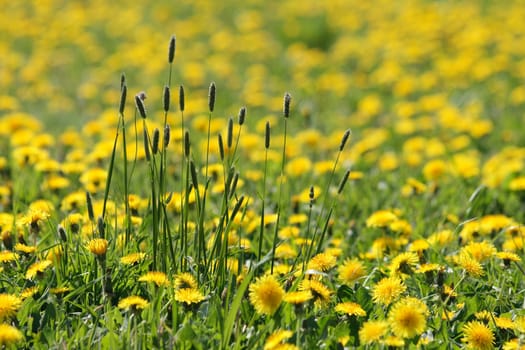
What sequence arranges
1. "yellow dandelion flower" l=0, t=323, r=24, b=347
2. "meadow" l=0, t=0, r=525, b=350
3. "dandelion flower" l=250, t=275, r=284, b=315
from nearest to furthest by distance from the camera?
1. "yellow dandelion flower" l=0, t=323, r=24, b=347
2. "dandelion flower" l=250, t=275, r=284, b=315
3. "meadow" l=0, t=0, r=525, b=350

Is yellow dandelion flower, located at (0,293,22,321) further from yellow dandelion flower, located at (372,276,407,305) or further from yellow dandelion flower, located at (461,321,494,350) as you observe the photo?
yellow dandelion flower, located at (461,321,494,350)

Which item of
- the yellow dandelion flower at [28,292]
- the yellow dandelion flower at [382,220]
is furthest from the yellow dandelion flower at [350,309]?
the yellow dandelion flower at [28,292]

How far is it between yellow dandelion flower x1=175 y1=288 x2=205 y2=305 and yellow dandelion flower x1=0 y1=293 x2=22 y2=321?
403mm

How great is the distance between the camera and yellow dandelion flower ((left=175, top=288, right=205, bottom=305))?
1.77 m

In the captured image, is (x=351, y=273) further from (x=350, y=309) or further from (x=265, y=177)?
(x=265, y=177)

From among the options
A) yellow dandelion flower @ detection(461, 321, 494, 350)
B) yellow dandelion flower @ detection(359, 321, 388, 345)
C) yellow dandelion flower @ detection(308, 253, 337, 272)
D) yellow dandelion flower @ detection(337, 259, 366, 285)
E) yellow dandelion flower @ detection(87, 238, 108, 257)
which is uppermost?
yellow dandelion flower @ detection(87, 238, 108, 257)

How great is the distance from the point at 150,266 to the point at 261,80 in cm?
390

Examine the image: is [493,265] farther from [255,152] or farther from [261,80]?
[261,80]

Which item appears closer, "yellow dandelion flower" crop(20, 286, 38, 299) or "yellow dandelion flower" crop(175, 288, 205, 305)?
"yellow dandelion flower" crop(175, 288, 205, 305)

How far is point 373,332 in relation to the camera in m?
1.69

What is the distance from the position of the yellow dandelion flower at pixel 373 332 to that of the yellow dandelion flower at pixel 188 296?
41 cm

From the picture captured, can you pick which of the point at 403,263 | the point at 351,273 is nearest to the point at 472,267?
the point at 403,263

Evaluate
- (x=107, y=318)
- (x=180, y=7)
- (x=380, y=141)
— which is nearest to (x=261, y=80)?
(x=380, y=141)

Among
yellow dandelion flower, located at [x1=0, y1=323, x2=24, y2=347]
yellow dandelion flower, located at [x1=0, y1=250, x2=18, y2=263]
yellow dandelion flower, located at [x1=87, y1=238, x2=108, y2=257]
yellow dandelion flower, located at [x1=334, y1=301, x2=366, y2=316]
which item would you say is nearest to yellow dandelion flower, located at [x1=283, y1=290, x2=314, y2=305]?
yellow dandelion flower, located at [x1=334, y1=301, x2=366, y2=316]
